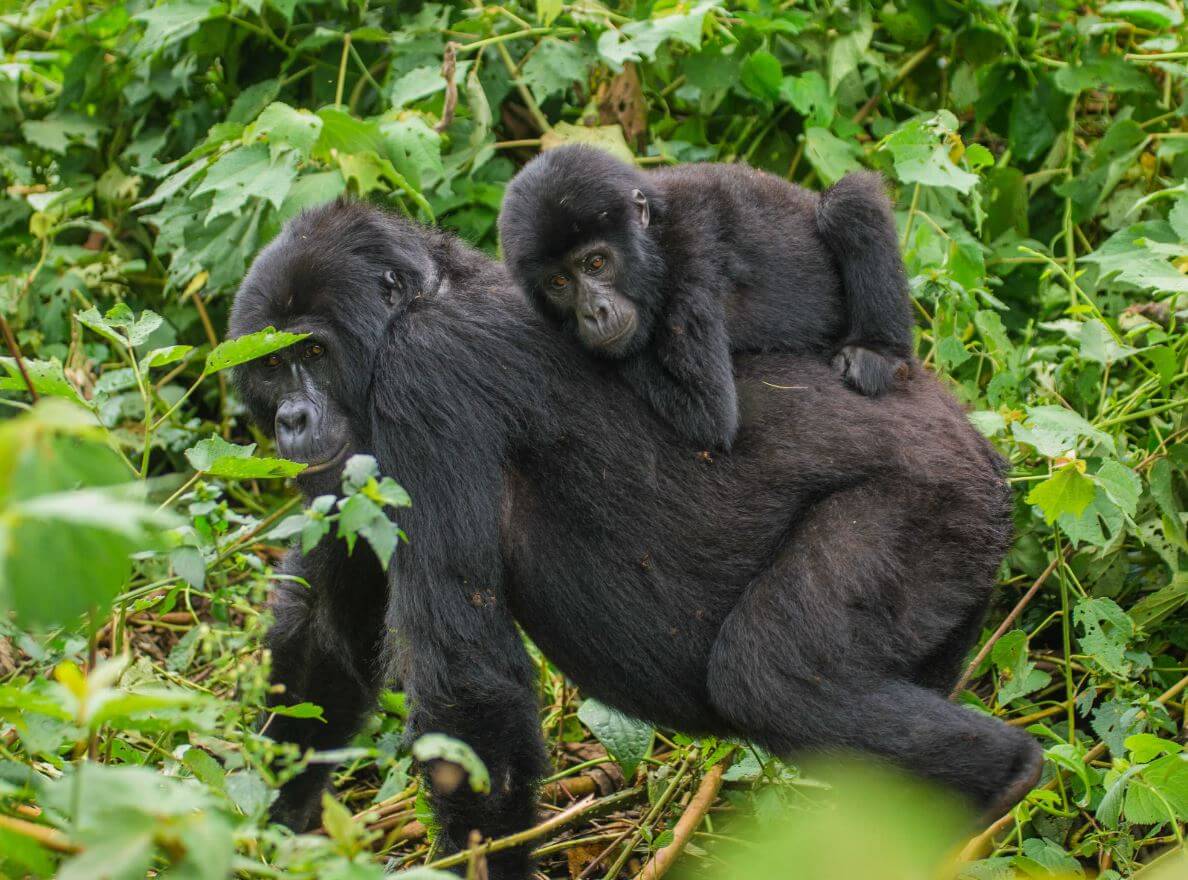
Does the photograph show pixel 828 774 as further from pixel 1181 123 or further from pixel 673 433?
pixel 1181 123

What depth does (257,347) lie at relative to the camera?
109 inches

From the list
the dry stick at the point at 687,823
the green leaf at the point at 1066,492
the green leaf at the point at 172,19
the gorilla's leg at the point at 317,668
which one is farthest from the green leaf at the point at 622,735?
the green leaf at the point at 172,19

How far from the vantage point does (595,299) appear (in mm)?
3479

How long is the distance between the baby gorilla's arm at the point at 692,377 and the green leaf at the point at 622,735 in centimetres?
90

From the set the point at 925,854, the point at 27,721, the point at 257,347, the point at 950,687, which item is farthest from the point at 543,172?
the point at 925,854

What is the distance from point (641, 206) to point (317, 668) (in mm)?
1623

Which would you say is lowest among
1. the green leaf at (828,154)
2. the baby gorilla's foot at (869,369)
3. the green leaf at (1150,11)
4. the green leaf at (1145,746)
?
the green leaf at (1145,746)

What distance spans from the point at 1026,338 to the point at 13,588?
404 centimetres

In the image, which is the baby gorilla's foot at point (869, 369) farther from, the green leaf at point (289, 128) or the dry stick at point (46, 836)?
the dry stick at point (46, 836)

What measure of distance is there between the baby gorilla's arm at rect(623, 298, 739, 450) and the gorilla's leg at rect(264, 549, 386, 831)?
944 mm

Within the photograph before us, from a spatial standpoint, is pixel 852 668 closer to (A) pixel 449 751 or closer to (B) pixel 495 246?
(A) pixel 449 751

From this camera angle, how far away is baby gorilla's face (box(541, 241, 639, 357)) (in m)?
3.46

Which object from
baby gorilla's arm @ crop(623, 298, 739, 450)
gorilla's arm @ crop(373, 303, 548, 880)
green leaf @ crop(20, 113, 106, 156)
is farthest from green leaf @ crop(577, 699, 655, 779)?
green leaf @ crop(20, 113, 106, 156)

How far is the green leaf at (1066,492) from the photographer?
340cm
